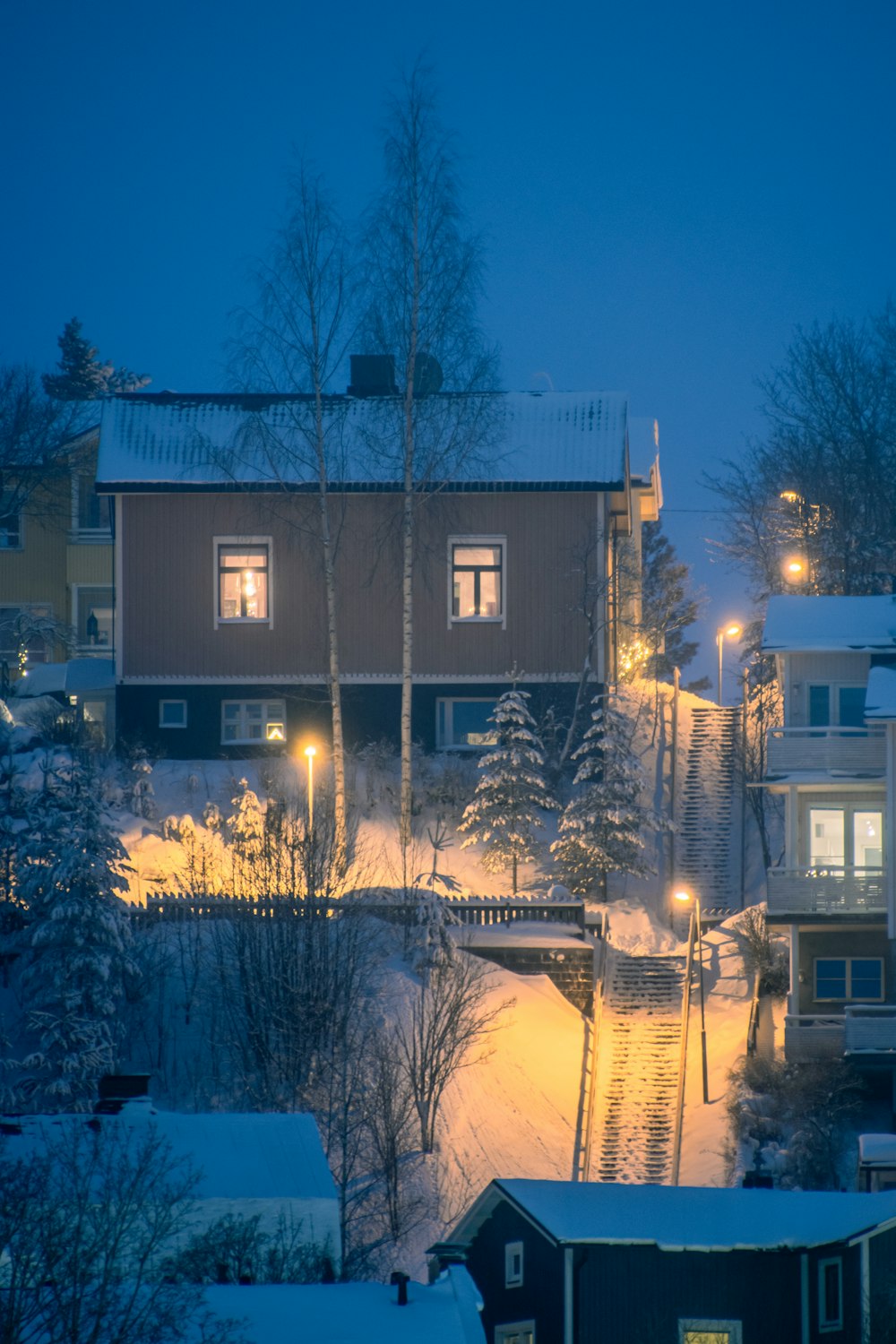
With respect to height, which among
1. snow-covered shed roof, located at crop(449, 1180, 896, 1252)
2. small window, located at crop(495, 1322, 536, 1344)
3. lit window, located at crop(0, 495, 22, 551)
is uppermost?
lit window, located at crop(0, 495, 22, 551)

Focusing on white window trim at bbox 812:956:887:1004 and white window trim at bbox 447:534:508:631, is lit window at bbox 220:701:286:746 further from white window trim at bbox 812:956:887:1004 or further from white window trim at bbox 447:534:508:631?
white window trim at bbox 812:956:887:1004

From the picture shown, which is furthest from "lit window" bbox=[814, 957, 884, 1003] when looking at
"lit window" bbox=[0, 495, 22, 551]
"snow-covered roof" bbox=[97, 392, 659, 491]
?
"lit window" bbox=[0, 495, 22, 551]

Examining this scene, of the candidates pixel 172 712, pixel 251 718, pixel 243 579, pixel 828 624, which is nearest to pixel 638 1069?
pixel 828 624

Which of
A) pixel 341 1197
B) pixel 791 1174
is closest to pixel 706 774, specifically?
pixel 791 1174

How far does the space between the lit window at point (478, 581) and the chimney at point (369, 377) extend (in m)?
3.93

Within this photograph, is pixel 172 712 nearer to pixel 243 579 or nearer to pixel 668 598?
pixel 243 579

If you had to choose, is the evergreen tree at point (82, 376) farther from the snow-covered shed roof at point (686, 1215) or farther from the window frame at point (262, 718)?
the snow-covered shed roof at point (686, 1215)

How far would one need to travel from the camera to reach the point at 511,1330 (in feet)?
79.3

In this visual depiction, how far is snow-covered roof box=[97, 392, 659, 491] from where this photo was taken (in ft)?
136

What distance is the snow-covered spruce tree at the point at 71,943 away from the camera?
2972 cm

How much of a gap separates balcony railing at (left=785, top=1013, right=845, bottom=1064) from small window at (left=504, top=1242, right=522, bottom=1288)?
9.26 m

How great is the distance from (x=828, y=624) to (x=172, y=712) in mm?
14866

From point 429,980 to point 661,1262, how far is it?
964 centimetres

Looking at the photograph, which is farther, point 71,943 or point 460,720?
point 460,720
